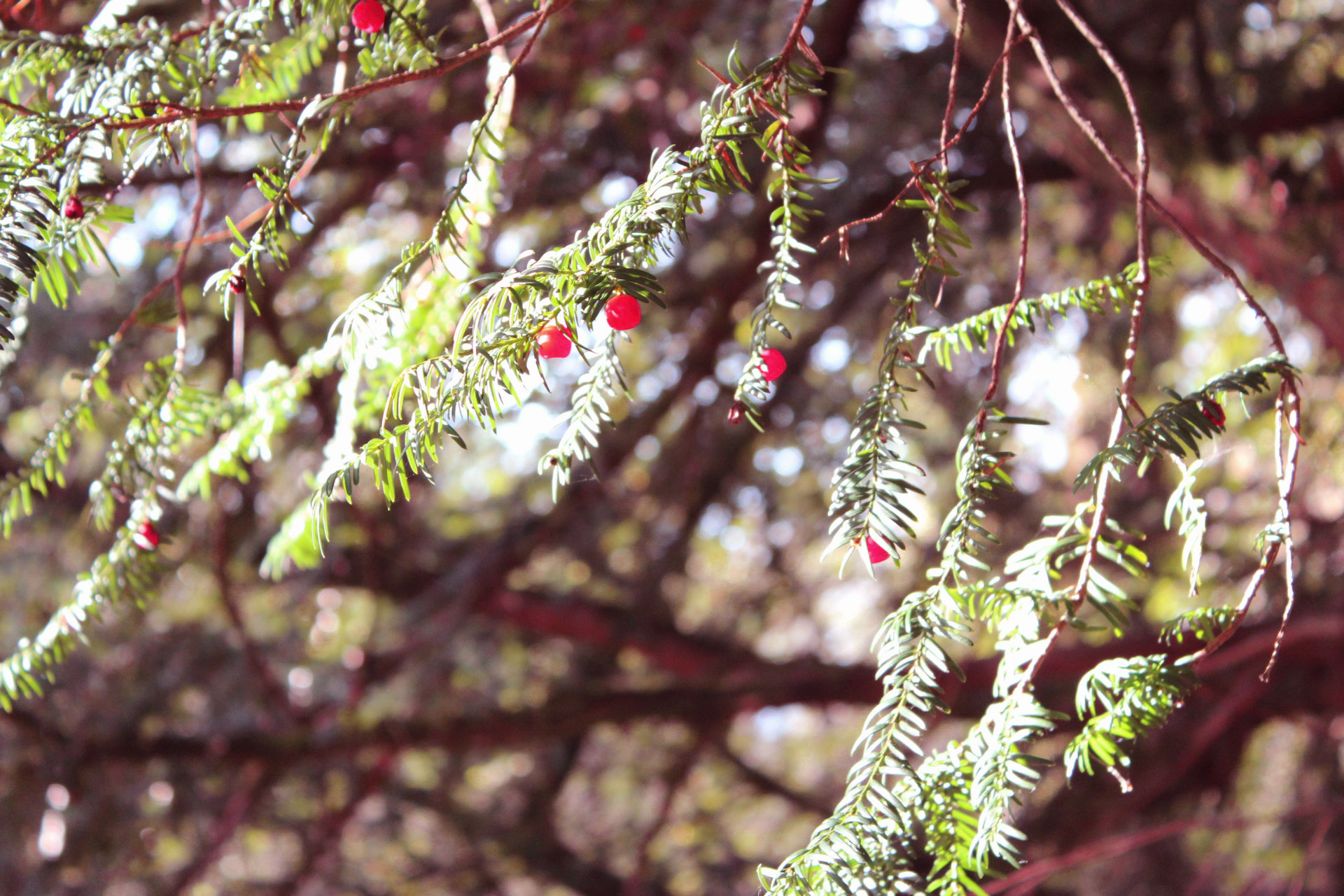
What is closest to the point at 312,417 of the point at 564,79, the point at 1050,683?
the point at 564,79

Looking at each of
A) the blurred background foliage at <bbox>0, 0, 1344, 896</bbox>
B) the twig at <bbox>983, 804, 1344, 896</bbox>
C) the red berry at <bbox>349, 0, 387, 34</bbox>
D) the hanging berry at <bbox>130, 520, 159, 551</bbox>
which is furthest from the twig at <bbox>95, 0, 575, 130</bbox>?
the blurred background foliage at <bbox>0, 0, 1344, 896</bbox>

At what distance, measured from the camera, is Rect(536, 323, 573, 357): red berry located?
65cm

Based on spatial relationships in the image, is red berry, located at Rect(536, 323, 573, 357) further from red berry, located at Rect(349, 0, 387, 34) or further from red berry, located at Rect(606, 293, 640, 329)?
red berry, located at Rect(349, 0, 387, 34)

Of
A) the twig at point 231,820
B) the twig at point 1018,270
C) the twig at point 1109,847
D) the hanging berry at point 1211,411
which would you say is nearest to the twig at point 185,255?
the twig at point 1018,270

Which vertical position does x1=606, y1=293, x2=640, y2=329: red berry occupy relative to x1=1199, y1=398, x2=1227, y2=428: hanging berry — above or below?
below

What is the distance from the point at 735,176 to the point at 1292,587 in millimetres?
457

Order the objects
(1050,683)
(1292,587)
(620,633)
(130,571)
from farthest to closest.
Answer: (620,633) < (1050,683) < (130,571) < (1292,587)

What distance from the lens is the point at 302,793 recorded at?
3289mm

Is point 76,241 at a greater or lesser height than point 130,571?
greater

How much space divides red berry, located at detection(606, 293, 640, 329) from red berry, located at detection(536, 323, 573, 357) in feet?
0.11

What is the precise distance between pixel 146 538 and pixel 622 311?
65 centimetres

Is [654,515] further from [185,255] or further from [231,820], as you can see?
[185,255]

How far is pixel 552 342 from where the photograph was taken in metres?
0.66

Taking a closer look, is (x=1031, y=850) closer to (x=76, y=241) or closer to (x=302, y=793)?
(x=302, y=793)
